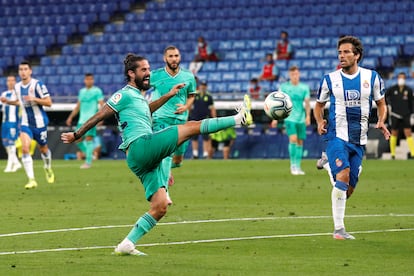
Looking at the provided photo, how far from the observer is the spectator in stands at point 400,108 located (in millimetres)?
31672

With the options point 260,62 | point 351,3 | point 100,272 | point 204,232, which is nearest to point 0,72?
point 260,62

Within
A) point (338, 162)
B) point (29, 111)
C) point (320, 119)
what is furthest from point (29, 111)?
point (338, 162)

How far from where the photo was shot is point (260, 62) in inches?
1491

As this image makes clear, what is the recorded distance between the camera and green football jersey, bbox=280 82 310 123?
82.3ft

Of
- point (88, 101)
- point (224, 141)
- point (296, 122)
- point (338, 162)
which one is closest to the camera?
point (338, 162)

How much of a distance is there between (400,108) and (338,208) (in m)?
20.3

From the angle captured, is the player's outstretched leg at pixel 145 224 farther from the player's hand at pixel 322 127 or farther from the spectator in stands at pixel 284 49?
the spectator in stands at pixel 284 49

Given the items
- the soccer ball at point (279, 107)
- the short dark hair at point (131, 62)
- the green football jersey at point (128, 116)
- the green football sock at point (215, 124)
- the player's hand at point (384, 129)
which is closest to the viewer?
the green football sock at point (215, 124)

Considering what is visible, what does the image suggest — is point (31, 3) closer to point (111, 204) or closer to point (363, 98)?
point (111, 204)

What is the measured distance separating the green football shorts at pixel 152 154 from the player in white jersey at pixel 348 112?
251 centimetres

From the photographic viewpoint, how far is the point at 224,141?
34.8 metres

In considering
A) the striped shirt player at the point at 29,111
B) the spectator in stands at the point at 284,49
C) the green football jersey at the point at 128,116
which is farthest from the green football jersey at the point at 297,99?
the green football jersey at the point at 128,116

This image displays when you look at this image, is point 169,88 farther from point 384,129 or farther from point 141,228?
point 141,228

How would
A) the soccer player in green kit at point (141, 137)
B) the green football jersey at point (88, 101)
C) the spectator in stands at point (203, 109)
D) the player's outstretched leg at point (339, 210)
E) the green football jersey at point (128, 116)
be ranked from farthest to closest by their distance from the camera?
1. the spectator in stands at point (203, 109)
2. the green football jersey at point (88, 101)
3. the player's outstretched leg at point (339, 210)
4. the green football jersey at point (128, 116)
5. the soccer player in green kit at point (141, 137)
